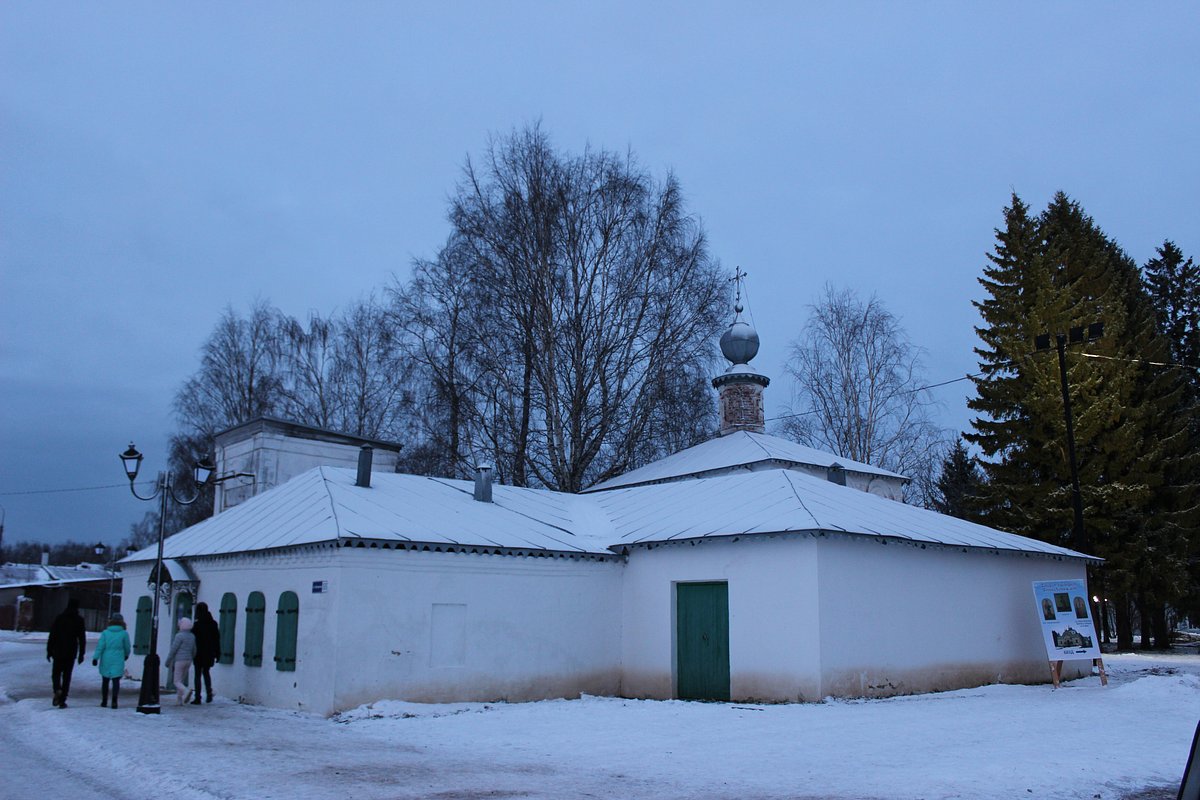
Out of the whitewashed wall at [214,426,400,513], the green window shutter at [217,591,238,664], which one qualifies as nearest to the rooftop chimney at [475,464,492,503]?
the green window shutter at [217,591,238,664]

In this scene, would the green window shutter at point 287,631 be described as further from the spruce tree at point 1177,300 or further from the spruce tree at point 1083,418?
the spruce tree at point 1177,300

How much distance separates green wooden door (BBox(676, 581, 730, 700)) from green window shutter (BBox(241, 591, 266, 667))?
7.28 metres

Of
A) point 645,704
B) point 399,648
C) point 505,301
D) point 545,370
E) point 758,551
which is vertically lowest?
point 645,704

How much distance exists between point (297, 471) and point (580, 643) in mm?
13027

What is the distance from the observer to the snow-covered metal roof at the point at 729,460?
23.8 metres

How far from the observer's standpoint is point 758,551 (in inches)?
636

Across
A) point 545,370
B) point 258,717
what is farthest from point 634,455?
point 258,717

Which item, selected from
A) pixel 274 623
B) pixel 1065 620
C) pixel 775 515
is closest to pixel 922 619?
pixel 1065 620

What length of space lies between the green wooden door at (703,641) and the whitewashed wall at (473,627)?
1.54 meters

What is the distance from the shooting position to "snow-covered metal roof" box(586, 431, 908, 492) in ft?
78.2

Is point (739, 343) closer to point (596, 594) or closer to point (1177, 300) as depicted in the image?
point (596, 594)

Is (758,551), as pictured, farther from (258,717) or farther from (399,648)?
(258,717)

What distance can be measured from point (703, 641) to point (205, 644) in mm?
8440

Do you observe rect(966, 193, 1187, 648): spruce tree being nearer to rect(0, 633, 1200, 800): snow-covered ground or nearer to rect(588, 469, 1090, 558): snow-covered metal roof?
rect(588, 469, 1090, 558): snow-covered metal roof
